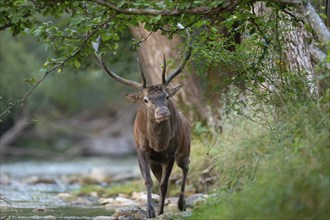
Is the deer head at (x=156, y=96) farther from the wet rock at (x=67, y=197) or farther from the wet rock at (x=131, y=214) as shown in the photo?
the wet rock at (x=67, y=197)

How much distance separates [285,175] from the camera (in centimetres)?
657

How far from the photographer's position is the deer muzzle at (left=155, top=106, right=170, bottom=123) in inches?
389

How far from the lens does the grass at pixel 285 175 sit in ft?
20.2

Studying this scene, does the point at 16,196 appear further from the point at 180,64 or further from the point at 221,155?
the point at 180,64

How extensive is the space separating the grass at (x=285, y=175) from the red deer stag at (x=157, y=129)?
1.40m

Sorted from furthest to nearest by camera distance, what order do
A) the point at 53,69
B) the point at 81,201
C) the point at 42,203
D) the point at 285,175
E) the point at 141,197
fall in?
1. the point at 81,201
2. the point at 42,203
3. the point at 141,197
4. the point at 53,69
5. the point at 285,175

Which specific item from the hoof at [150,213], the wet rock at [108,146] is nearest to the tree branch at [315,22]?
the hoof at [150,213]

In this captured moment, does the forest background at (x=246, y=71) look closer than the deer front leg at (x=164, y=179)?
Yes

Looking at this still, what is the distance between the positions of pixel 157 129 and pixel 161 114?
49 cm

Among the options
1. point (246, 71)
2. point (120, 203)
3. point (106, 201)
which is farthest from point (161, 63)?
point (246, 71)

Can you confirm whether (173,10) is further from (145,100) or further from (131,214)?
(131,214)

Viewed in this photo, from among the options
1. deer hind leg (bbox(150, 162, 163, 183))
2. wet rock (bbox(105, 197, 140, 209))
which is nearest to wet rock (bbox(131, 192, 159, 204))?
wet rock (bbox(105, 197, 140, 209))

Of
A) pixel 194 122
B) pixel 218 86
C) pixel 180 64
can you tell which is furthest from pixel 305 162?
pixel 194 122

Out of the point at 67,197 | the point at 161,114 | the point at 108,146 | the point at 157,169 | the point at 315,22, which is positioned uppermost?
the point at 108,146
